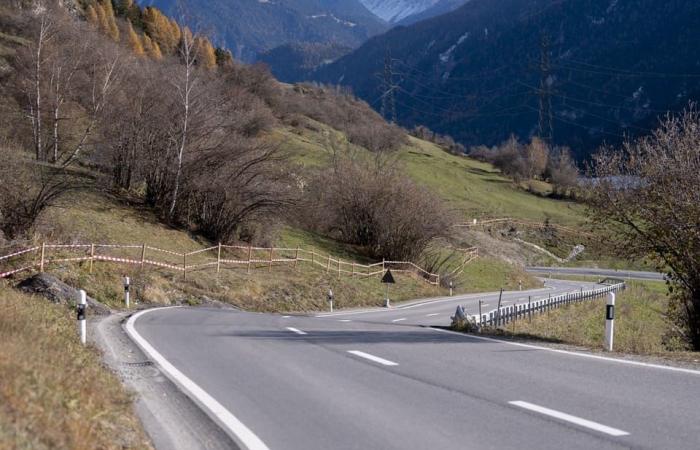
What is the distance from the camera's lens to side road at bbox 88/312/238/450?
6.34 m

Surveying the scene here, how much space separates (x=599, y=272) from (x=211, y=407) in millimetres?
63187

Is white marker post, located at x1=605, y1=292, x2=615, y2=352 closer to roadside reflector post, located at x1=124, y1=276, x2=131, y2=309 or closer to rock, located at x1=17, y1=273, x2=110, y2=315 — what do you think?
rock, located at x1=17, y1=273, x2=110, y2=315

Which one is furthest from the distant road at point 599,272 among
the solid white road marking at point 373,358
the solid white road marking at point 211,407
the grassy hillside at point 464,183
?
the solid white road marking at point 211,407

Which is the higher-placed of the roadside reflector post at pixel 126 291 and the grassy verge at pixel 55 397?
the grassy verge at pixel 55 397

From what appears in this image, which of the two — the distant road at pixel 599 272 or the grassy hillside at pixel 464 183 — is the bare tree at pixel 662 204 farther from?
the grassy hillside at pixel 464 183

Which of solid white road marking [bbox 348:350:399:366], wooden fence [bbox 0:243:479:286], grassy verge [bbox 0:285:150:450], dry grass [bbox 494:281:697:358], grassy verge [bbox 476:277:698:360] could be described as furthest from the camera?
wooden fence [bbox 0:243:479:286]

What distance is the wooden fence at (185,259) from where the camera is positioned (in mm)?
21438

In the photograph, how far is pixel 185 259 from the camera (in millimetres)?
27750

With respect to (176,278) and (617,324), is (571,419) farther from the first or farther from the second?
(617,324)

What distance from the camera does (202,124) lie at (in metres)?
35.7

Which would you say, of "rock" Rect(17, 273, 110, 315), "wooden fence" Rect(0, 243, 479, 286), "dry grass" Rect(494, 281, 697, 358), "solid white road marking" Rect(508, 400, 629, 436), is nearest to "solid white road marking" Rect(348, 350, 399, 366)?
"solid white road marking" Rect(508, 400, 629, 436)

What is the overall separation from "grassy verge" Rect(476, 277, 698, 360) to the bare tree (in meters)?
1.92

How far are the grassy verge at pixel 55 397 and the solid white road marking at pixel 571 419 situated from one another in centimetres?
379

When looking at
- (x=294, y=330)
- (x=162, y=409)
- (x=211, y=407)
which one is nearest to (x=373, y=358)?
(x=211, y=407)
